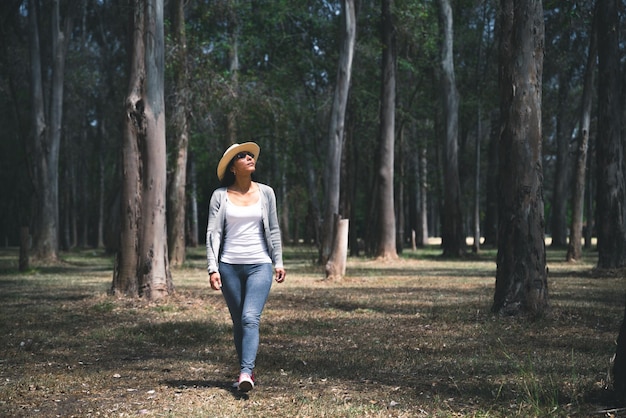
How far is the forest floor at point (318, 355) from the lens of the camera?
7.09 metres

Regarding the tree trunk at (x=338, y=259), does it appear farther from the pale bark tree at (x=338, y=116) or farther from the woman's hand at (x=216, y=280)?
the woman's hand at (x=216, y=280)

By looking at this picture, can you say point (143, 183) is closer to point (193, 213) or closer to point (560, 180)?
point (560, 180)

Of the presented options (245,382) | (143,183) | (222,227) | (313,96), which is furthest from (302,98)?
(245,382)

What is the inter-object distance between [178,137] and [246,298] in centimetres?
1888

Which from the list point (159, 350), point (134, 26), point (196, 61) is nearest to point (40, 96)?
point (196, 61)

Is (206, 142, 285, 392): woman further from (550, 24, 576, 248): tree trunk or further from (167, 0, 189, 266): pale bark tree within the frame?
(550, 24, 576, 248): tree trunk

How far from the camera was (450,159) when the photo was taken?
3400 centimetres

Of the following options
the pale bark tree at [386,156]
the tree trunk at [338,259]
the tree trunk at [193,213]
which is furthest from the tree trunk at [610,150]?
the tree trunk at [193,213]

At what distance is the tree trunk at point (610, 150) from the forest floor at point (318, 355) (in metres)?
3.85

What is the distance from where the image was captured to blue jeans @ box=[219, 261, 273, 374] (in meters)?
7.40

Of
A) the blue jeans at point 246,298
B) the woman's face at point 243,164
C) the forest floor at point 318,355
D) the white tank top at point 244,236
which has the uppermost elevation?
the woman's face at point 243,164

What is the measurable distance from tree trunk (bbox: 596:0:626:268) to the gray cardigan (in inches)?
622

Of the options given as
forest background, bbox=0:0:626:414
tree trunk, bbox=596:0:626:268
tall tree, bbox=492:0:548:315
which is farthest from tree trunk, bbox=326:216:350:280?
tall tree, bbox=492:0:548:315

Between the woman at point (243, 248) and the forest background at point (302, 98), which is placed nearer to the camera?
the woman at point (243, 248)
